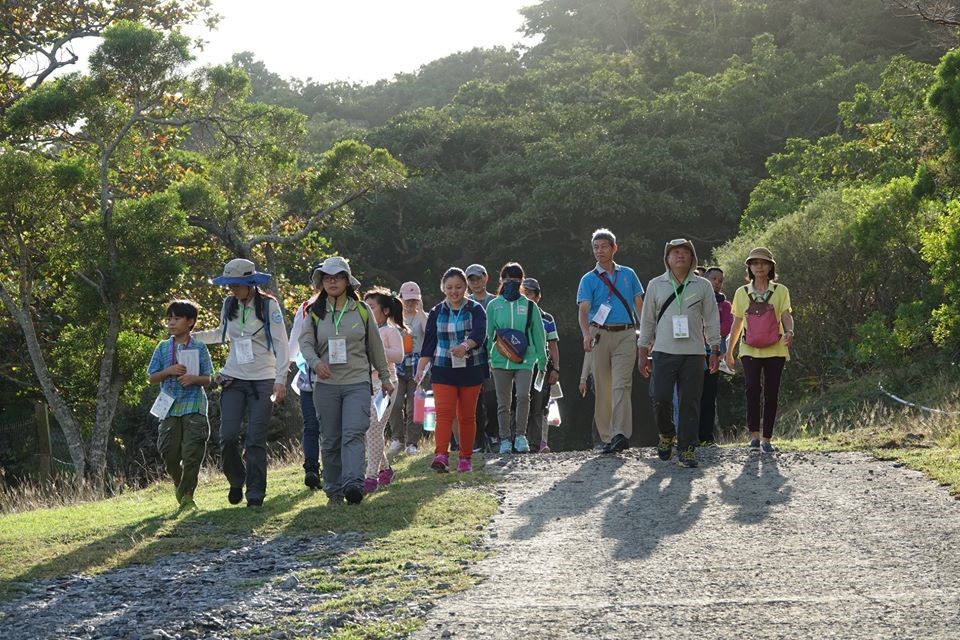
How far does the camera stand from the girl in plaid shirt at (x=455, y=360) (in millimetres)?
10953

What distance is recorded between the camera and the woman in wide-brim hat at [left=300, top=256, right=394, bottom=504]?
30.8ft

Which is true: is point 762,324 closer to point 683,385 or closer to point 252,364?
point 683,385

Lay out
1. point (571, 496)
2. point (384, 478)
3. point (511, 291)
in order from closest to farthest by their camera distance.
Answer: point (571, 496)
point (384, 478)
point (511, 291)

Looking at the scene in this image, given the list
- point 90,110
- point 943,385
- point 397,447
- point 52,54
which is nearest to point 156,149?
point 52,54

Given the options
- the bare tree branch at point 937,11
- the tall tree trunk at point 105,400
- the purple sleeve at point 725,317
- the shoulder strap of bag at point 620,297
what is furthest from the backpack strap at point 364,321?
the bare tree branch at point 937,11

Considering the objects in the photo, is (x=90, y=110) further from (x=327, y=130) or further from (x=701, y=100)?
(x=327, y=130)

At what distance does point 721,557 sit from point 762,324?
14.9 feet

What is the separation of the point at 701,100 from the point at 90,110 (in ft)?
64.8

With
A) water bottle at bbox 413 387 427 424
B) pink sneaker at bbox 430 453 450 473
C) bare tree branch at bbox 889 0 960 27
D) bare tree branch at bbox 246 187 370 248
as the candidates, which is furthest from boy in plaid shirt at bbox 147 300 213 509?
bare tree branch at bbox 246 187 370 248

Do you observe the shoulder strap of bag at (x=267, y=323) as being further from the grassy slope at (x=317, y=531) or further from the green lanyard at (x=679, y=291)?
the green lanyard at (x=679, y=291)

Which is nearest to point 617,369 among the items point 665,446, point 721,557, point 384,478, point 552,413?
point 665,446

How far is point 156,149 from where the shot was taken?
22.8 metres

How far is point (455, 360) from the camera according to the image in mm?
10891

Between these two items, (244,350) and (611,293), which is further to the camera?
(611,293)
